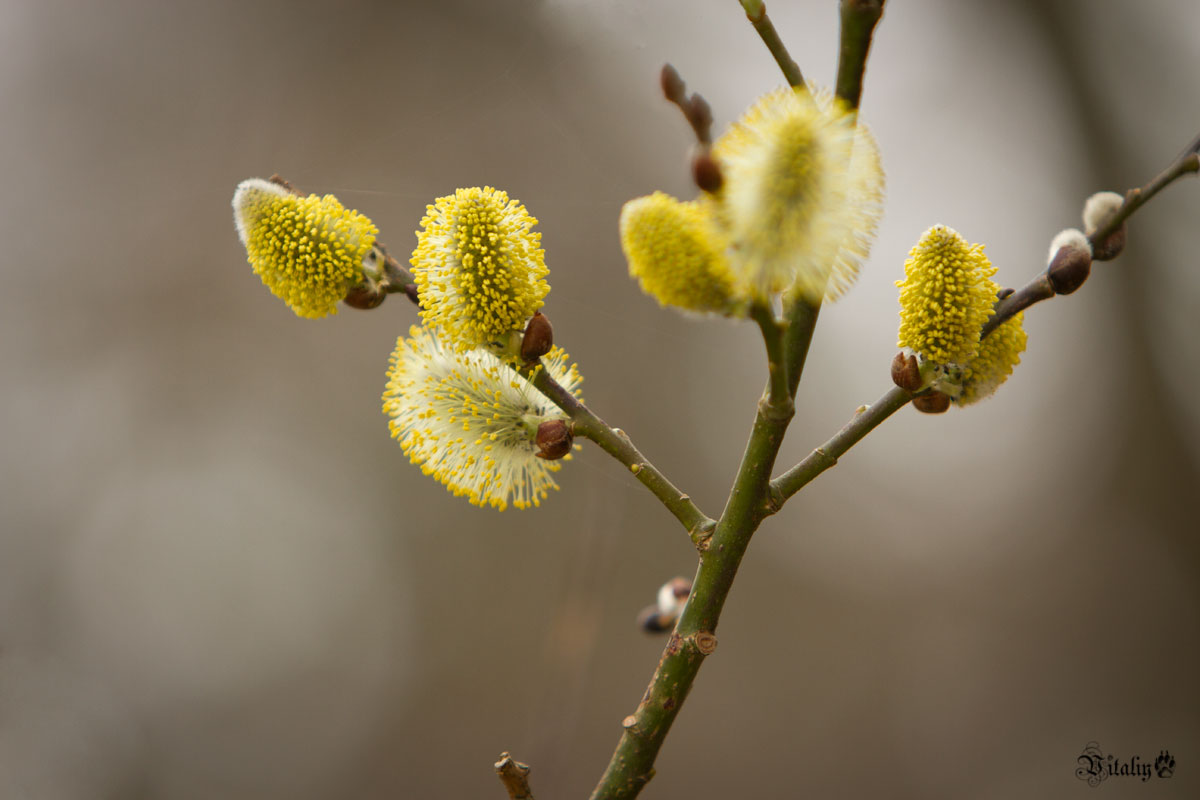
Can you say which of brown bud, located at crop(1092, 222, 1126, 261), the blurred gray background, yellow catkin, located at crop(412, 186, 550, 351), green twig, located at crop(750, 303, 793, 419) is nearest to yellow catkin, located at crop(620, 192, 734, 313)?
green twig, located at crop(750, 303, 793, 419)

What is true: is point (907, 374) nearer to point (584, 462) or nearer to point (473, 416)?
point (473, 416)

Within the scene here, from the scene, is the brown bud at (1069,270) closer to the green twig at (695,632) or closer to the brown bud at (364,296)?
the green twig at (695,632)

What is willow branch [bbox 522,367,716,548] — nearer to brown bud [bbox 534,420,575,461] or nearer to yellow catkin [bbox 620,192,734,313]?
brown bud [bbox 534,420,575,461]

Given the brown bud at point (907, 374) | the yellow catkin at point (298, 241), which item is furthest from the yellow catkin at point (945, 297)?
the yellow catkin at point (298, 241)

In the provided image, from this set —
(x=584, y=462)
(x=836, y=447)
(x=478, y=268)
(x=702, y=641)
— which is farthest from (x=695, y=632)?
(x=584, y=462)

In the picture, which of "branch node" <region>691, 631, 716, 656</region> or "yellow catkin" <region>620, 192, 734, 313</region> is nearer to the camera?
"yellow catkin" <region>620, 192, 734, 313</region>

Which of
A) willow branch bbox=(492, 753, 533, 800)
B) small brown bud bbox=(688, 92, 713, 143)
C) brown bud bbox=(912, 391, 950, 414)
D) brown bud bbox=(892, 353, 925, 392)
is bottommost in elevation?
willow branch bbox=(492, 753, 533, 800)

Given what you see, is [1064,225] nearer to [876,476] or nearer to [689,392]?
[876,476]
